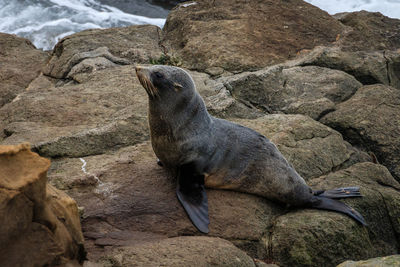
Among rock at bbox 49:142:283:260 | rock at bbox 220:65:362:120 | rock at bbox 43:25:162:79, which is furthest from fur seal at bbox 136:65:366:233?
rock at bbox 43:25:162:79

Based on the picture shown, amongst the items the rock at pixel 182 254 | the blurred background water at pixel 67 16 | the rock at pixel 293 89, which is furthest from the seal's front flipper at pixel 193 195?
the blurred background water at pixel 67 16

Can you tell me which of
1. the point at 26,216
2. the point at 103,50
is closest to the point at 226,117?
the point at 103,50

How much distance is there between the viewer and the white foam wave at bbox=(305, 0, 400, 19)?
633 inches

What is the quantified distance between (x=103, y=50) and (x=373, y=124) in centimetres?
419

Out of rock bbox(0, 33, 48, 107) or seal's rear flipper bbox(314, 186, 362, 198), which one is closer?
seal's rear flipper bbox(314, 186, 362, 198)

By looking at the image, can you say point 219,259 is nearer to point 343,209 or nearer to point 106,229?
point 106,229

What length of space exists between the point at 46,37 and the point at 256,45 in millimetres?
6670

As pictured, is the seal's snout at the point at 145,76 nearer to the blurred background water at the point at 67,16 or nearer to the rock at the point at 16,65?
the rock at the point at 16,65

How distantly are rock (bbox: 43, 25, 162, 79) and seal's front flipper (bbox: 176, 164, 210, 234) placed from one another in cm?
337

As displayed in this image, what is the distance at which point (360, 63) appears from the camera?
7.24 m

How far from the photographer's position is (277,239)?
371 centimetres

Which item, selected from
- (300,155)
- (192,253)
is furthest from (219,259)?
(300,155)

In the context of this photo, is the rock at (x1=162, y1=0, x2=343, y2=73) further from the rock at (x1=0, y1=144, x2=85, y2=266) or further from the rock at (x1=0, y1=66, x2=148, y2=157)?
the rock at (x1=0, y1=144, x2=85, y2=266)

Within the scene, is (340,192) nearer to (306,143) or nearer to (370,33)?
(306,143)
